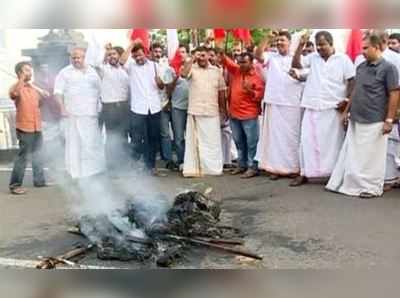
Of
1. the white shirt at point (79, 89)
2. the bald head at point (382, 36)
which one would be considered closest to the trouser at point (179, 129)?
the white shirt at point (79, 89)

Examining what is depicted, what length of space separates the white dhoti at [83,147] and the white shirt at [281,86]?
482mm

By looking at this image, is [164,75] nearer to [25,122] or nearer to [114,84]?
[114,84]

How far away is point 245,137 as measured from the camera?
1.41m

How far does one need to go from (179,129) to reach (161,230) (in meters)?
0.33

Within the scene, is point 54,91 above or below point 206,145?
above

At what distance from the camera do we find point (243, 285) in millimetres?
1302

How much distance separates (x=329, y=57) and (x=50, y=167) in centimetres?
78

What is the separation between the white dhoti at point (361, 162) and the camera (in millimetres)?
1435

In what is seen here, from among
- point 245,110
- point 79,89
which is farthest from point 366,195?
point 79,89

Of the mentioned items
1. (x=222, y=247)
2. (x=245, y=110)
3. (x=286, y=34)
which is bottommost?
(x=222, y=247)

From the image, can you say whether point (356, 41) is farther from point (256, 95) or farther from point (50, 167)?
point (50, 167)

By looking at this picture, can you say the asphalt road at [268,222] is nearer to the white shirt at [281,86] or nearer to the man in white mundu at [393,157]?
the man in white mundu at [393,157]

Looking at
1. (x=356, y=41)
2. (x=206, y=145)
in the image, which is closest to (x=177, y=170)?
(x=206, y=145)

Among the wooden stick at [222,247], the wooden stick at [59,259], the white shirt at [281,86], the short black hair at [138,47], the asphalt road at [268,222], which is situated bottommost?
the wooden stick at [222,247]
